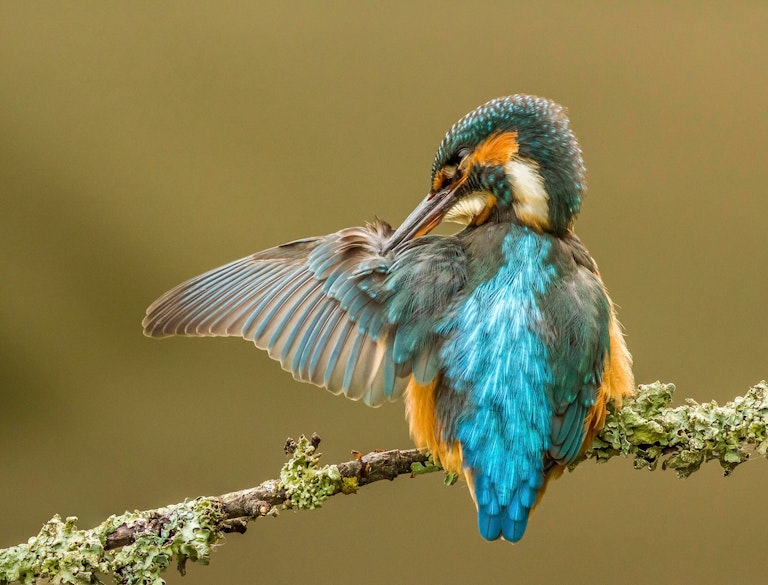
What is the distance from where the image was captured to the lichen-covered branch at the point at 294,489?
112 cm

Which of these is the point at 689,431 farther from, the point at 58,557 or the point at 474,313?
the point at 58,557

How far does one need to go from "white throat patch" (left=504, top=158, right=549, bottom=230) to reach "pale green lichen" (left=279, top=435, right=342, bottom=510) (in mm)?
439

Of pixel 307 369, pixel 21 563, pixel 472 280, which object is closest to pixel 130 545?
pixel 21 563

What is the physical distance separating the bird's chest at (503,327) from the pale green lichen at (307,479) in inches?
7.8

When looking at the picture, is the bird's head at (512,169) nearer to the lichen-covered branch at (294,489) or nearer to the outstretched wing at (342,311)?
the outstretched wing at (342,311)

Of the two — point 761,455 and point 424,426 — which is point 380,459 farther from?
point 761,455

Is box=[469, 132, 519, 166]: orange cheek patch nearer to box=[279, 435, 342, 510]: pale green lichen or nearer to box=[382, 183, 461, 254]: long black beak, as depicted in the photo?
box=[382, 183, 461, 254]: long black beak

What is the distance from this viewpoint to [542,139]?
1.33 meters

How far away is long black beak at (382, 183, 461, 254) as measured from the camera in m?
1.36

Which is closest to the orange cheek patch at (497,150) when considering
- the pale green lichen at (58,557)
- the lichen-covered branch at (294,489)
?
the lichen-covered branch at (294,489)

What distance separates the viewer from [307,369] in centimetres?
128

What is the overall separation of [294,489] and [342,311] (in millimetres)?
269

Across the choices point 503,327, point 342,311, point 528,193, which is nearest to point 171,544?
point 342,311

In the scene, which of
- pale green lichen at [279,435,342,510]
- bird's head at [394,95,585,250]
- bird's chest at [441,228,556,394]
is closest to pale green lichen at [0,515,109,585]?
pale green lichen at [279,435,342,510]
